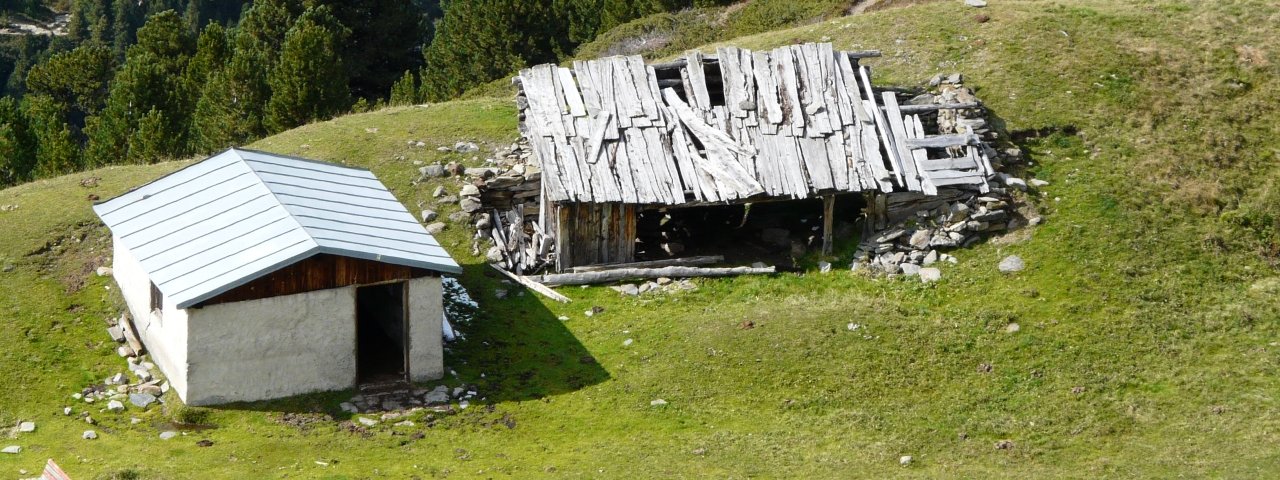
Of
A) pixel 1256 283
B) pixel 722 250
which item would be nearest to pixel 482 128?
pixel 722 250

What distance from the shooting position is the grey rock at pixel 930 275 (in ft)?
77.9

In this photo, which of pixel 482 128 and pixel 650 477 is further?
pixel 482 128

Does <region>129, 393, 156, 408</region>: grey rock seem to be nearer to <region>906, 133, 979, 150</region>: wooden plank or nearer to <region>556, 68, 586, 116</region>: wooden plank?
<region>556, 68, 586, 116</region>: wooden plank

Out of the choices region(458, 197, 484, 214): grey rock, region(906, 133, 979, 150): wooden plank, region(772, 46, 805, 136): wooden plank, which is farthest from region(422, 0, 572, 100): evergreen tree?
region(906, 133, 979, 150): wooden plank

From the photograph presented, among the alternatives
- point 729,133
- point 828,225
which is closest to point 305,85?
point 729,133

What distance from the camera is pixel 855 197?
27.4 meters

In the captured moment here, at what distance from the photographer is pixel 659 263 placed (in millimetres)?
24828

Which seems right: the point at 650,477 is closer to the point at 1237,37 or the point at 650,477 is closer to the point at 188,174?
the point at 188,174

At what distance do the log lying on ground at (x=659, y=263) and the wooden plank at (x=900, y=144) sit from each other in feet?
13.2

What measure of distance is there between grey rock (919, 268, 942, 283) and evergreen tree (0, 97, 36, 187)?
29.5 meters

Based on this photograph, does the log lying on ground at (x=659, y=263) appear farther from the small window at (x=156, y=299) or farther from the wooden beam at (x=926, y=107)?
the small window at (x=156, y=299)

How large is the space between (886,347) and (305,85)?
24487 millimetres

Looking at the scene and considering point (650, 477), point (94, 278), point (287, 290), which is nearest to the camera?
point (650, 477)

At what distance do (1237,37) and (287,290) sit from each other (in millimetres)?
24015
